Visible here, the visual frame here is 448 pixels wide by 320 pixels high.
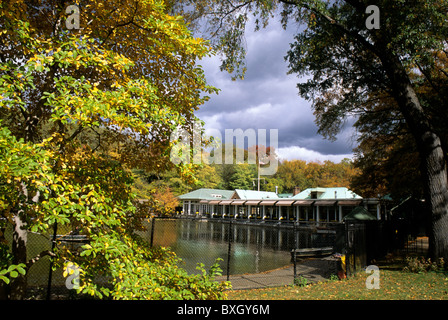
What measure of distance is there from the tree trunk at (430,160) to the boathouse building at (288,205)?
13.7m

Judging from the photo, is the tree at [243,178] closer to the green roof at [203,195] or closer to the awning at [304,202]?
the green roof at [203,195]

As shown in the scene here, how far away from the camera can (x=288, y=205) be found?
37031mm

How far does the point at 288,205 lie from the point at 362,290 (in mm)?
30765

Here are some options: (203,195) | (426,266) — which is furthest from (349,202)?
(203,195)

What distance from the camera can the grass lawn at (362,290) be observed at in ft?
20.5

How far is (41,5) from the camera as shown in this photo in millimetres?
3883

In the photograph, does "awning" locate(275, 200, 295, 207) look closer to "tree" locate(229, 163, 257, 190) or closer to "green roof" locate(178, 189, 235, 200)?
"green roof" locate(178, 189, 235, 200)

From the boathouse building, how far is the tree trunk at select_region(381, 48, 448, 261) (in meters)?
13.7

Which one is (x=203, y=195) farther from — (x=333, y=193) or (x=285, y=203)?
(x=333, y=193)

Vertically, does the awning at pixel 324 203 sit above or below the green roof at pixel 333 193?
below

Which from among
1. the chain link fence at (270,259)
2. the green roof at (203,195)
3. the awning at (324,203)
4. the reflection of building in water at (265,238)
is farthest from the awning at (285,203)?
the chain link fence at (270,259)
